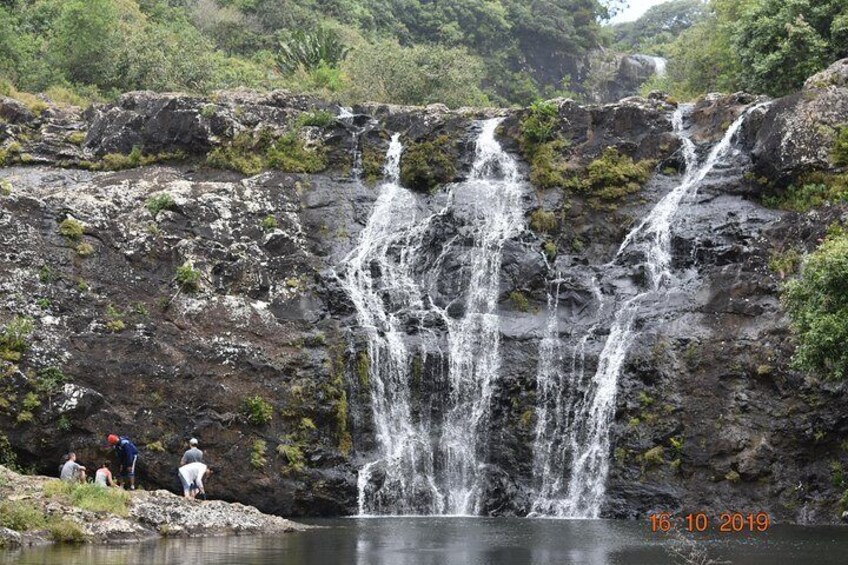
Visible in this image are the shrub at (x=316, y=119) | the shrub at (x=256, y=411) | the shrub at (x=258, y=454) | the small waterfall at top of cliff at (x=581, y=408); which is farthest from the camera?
the shrub at (x=316, y=119)

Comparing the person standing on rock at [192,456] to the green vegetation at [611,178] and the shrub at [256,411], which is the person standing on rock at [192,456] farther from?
the green vegetation at [611,178]

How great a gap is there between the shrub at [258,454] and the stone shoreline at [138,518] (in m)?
4.74

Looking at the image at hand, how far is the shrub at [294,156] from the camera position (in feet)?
127

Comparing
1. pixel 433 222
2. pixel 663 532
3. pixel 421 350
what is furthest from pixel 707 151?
pixel 663 532

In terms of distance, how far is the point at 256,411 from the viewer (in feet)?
97.9

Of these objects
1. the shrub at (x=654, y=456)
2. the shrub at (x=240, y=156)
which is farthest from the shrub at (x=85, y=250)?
the shrub at (x=654, y=456)

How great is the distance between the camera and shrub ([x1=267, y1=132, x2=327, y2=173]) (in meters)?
38.8

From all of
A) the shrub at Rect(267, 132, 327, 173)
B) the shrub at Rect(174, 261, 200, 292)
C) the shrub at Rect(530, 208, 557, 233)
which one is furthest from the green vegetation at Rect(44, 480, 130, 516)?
the shrub at Rect(530, 208, 557, 233)

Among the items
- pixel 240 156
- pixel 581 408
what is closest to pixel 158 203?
pixel 240 156

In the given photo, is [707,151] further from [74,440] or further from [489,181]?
[74,440]

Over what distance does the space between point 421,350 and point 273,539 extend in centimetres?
1100
